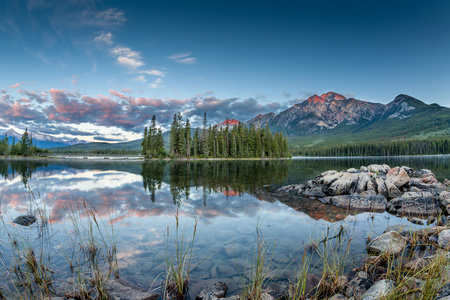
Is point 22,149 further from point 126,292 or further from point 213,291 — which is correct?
point 213,291

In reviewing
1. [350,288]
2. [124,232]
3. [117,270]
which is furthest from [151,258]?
[350,288]

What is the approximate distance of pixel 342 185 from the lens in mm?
17562

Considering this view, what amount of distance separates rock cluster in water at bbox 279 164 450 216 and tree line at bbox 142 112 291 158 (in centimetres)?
7161

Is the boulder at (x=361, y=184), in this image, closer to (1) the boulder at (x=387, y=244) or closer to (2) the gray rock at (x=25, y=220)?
(1) the boulder at (x=387, y=244)

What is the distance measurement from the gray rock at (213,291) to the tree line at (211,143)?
8182cm

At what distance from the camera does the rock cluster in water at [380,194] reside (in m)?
13.1

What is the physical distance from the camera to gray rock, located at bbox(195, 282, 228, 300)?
15.8 ft

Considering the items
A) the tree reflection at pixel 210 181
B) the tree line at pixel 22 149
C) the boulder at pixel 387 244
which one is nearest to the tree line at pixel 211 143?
the tree reflection at pixel 210 181

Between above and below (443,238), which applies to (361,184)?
above

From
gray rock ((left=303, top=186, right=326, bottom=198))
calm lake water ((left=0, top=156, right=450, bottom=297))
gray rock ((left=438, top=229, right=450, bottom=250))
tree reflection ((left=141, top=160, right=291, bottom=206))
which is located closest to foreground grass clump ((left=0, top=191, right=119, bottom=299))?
calm lake water ((left=0, top=156, right=450, bottom=297))

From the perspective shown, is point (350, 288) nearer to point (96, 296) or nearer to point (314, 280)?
point (314, 280)

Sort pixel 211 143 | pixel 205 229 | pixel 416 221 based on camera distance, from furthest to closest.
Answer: pixel 211 143 < pixel 416 221 < pixel 205 229

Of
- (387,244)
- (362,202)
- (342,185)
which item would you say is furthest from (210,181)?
(387,244)

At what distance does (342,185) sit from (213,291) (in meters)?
16.0
